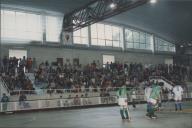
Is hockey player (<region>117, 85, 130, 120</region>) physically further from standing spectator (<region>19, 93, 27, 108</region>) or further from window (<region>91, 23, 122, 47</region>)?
window (<region>91, 23, 122, 47</region>)

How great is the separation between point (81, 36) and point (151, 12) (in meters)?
9.00

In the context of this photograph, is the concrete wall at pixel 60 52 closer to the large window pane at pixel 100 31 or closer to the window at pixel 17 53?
the window at pixel 17 53

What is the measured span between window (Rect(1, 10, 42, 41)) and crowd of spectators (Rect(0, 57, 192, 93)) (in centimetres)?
308

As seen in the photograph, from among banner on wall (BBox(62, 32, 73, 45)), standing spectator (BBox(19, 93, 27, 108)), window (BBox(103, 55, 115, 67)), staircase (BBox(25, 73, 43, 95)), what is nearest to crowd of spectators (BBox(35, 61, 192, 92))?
staircase (BBox(25, 73, 43, 95))

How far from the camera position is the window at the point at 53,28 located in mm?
41500

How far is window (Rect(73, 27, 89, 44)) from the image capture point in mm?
44531

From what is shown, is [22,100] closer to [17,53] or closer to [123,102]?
[17,53]

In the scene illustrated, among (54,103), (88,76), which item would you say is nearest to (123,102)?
(54,103)

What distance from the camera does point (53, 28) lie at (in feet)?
137

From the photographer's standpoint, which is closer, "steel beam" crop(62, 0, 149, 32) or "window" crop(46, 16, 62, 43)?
"steel beam" crop(62, 0, 149, 32)

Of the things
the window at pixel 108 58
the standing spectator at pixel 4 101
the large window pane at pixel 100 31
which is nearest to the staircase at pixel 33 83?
the standing spectator at pixel 4 101

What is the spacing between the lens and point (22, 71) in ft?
110

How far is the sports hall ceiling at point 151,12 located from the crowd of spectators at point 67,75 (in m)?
5.83

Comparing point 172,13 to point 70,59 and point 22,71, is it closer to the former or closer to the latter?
point 70,59
